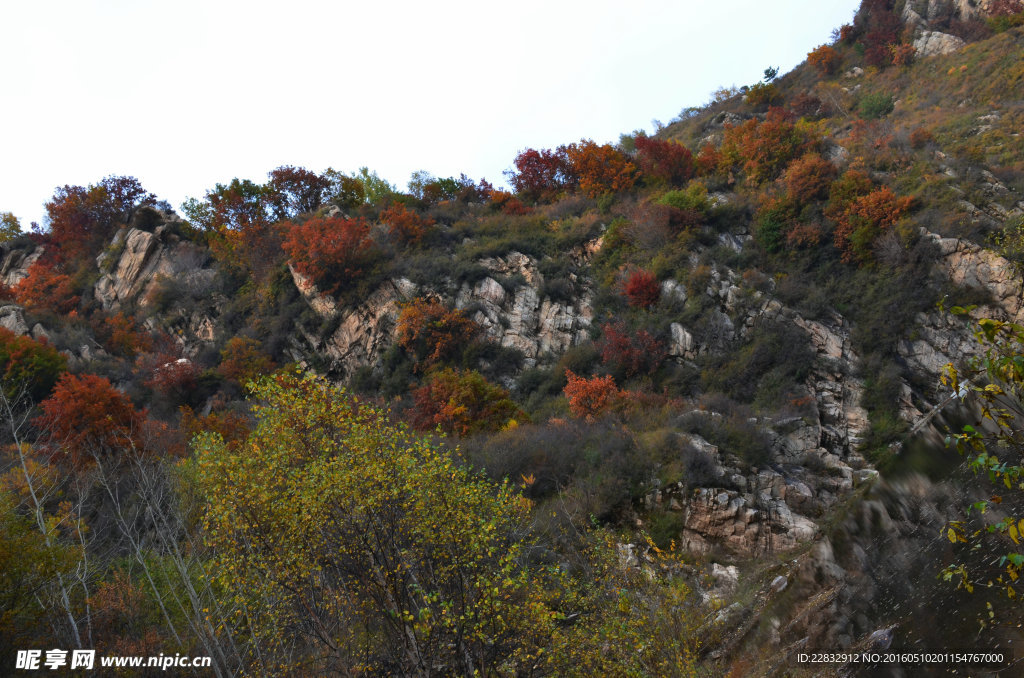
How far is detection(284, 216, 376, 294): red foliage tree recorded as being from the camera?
34031 mm

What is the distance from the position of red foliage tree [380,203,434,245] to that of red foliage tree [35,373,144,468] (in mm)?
20303

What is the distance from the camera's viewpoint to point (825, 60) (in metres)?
50.5

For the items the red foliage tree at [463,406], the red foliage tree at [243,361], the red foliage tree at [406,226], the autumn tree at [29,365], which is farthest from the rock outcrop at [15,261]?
the red foliage tree at [463,406]

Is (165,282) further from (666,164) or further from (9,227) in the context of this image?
(666,164)

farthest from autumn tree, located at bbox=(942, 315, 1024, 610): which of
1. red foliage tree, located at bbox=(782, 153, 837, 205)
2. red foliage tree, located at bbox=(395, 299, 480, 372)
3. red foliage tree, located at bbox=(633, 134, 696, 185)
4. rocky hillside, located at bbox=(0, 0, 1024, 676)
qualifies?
red foliage tree, located at bbox=(633, 134, 696, 185)

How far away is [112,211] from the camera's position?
4562 cm

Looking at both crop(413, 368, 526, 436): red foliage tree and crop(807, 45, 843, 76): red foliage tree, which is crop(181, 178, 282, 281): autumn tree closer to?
crop(413, 368, 526, 436): red foliage tree

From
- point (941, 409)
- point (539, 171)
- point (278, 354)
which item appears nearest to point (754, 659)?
point (941, 409)

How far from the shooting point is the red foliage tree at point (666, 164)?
131 ft

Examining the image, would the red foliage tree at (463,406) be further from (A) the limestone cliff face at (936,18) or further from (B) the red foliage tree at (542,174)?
(A) the limestone cliff face at (936,18)

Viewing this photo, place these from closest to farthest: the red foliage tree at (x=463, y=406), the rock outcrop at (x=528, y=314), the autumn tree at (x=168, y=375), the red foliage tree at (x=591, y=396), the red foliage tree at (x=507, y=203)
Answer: the red foliage tree at (x=591, y=396), the red foliage tree at (x=463, y=406), the autumn tree at (x=168, y=375), the rock outcrop at (x=528, y=314), the red foliage tree at (x=507, y=203)

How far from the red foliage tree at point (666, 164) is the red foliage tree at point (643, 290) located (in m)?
12.8

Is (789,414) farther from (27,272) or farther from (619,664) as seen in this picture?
(27,272)

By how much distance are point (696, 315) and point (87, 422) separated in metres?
27.2
